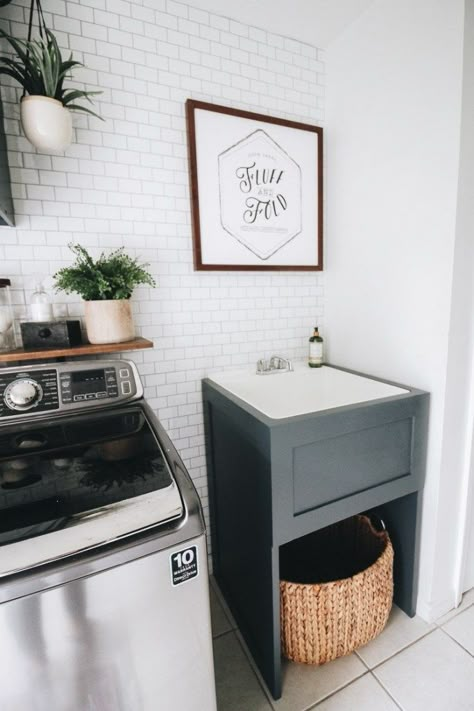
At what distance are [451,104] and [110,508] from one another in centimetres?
157

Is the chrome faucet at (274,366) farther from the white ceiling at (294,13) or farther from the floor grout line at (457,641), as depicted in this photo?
the white ceiling at (294,13)

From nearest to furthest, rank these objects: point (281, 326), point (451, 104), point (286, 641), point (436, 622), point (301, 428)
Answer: point (301, 428) < point (451, 104) < point (286, 641) < point (436, 622) < point (281, 326)

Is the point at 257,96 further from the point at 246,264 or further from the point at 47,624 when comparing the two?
the point at 47,624

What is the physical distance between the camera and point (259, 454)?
1140 millimetres

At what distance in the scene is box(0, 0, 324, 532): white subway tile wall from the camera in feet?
4.21

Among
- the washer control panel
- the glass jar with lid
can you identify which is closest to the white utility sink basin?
the washer control panel

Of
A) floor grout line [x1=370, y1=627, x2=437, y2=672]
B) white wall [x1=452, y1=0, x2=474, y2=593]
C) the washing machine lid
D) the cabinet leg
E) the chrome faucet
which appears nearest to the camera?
the washing machine lid

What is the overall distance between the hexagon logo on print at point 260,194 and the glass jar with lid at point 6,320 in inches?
34.8

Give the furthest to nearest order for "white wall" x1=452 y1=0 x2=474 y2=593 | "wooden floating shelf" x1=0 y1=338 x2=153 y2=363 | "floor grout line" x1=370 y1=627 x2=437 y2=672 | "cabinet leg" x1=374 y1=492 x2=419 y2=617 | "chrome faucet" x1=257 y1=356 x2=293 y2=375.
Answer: "chrome faucet" x1=257 y1=356 x2=293 y2=375, "cabinet leg" x1=374 y1=492 x2=419 y2=617, "floor grout line" x1=370 y1=627 x2=437 y2=672, "white wall" x1=452 y1=0 x2=474 y2=593, "wooden floating shelf" x1=0 y1=338 x2=153 y2=363

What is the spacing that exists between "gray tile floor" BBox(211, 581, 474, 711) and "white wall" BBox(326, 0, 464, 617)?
125mm

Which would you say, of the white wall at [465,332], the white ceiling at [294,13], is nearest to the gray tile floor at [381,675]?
the white wall at [465,332]

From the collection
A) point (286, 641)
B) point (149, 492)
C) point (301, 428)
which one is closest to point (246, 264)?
point (301, 428)

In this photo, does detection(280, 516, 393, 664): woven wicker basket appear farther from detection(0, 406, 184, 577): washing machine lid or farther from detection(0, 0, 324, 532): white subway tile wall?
detection(0, 406, 184, 577): washing machine lid

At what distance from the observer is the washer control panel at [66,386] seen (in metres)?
1.09
